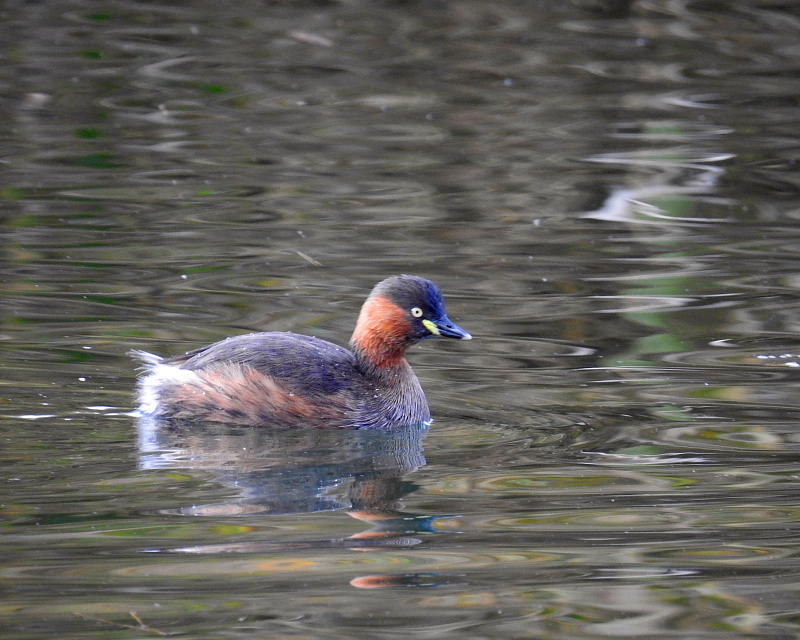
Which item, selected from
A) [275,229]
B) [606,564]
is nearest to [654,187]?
[275,229]

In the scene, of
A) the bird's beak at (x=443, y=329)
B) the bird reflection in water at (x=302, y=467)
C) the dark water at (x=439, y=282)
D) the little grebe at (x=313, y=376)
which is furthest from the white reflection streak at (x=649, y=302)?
the bird reflection in water at (x=302, y=467)

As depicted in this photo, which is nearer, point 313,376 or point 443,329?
point 313,376

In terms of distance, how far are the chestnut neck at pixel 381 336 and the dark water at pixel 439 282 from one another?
1.15 feet

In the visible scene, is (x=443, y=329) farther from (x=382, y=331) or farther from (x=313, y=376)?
(x=313, y=376)

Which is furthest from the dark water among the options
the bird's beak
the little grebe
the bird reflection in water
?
the bird's beak

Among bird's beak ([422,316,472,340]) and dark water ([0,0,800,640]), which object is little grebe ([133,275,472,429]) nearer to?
bird's beak ([422,316,472,340])

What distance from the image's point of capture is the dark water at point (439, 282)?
441 cm

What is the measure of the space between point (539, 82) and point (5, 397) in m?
10.5

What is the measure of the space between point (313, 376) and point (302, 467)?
0.86 meters

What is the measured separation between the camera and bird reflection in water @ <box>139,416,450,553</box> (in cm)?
504

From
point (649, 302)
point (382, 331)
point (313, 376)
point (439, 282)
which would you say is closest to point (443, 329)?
point (382, 331)

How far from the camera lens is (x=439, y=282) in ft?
29.8

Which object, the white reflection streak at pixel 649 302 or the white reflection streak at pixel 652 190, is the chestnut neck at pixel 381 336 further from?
the white reflection streak at pixel 652 190

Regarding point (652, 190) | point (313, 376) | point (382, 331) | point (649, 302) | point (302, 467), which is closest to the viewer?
point (302, 467)
